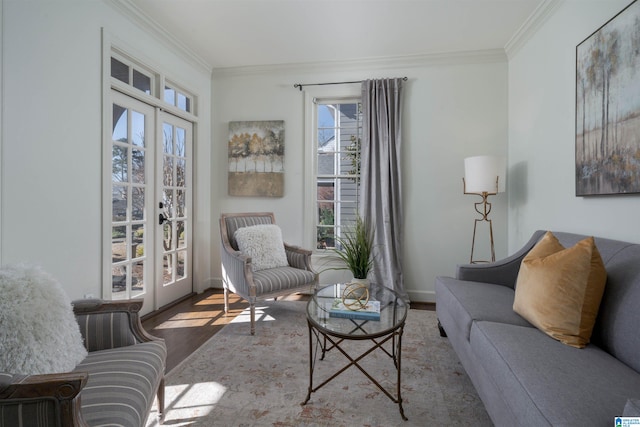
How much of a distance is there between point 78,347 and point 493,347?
1722 millimetres

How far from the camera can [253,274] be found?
2852 mm

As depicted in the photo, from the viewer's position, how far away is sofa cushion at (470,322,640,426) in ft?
3.18

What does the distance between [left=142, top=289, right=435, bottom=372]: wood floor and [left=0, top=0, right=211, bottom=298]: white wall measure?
0.65 meters

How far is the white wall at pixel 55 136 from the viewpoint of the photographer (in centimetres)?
180

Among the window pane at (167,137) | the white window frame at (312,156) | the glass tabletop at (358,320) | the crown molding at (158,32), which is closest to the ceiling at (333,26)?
the crown molding at (158,32)

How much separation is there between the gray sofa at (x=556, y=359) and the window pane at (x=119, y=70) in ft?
10.2

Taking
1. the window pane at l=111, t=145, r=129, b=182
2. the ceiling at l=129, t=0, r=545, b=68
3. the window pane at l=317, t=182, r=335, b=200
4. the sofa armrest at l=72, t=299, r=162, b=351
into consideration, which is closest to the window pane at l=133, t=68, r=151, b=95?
the ceiling at l=129, t=0, r=545, b=68

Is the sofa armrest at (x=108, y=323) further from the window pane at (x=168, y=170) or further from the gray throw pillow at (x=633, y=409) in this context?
the window pane at (x=168, y=170)

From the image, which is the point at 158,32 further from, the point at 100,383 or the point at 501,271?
the point at 501,271

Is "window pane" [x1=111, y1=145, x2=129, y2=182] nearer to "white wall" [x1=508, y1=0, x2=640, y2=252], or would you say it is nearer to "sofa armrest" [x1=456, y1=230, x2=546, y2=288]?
"sofa armrest" [x1=456, y1=230, x2=546, y2=288]

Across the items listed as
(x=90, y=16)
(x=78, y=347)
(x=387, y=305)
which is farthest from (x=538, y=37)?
(x=78, y=347)

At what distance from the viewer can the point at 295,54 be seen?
138 inches

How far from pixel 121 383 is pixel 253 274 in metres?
1.71

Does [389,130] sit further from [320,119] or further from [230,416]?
[230,416]
